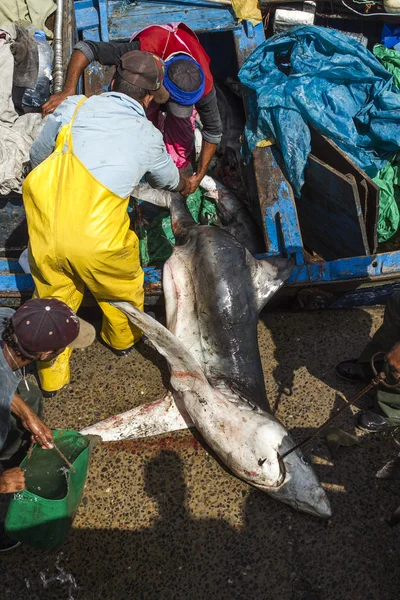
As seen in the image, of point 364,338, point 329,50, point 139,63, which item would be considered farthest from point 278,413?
point 329,50

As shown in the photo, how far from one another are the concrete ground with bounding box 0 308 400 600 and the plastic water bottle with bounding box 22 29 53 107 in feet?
7.77

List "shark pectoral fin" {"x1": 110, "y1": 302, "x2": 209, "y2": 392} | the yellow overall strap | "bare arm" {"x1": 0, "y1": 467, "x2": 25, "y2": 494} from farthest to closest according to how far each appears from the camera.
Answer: "shark pectoral fin" {"x1": 110, "y1": 302, "x2": 209, "y2": 392} → the yellow overall strap → "bare arm" {"x1": 0, "y1": 467, "x2": 25, "y2": 494}

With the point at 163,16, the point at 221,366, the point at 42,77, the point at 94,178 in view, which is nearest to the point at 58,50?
the point at 42,77

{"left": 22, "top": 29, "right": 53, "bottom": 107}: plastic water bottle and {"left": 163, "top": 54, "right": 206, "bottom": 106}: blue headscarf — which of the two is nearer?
{"left": 163, "top": 54, "right": 206, "bottom": 106}: blue headscarf

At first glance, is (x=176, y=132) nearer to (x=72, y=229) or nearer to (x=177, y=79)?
(x=177, y=79)

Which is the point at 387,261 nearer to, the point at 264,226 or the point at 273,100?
the point at 264,226

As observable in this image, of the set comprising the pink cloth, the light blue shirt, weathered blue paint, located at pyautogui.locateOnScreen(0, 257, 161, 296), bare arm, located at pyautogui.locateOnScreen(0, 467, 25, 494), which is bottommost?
bare arm, located at pyautogui.locateOnScreen(0, 467, 25, 494)

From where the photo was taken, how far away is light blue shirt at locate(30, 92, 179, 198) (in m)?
3.09

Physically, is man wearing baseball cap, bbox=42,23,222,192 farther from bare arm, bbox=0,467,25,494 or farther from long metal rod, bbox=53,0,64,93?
bare arm, bbox=0,467,25,494

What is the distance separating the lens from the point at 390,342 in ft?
11.4

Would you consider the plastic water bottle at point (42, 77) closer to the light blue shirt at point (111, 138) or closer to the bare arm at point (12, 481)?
the light blue shirt at point (111, 138)

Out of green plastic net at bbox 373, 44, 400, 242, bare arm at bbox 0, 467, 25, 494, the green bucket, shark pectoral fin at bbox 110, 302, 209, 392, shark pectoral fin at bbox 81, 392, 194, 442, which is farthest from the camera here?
green plastic net at bbox 373, 44, 400, 242

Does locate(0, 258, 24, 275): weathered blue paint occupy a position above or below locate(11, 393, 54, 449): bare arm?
above

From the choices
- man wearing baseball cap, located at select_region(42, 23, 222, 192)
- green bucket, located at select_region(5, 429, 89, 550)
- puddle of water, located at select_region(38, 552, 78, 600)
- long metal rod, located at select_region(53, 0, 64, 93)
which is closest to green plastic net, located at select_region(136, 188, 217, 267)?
man wearing baseball cap, located at select_region(42, 23, 222, 192)
